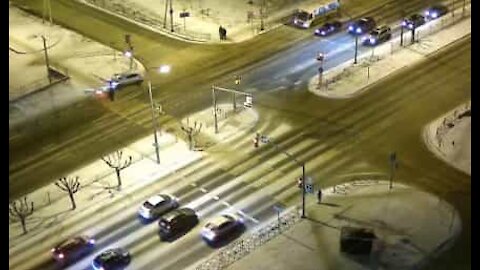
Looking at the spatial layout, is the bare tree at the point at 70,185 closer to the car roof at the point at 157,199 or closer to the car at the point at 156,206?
the car at the point at 156,206

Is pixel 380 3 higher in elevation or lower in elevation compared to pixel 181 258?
higher

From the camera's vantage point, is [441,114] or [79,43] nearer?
[441,114]

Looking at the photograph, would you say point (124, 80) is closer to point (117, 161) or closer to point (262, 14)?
point (117, 161)

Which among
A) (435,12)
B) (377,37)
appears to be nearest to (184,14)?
(377,37)

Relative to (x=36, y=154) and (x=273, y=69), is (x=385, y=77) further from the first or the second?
(x=36, y=154)

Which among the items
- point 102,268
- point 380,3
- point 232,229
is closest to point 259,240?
point 232,229

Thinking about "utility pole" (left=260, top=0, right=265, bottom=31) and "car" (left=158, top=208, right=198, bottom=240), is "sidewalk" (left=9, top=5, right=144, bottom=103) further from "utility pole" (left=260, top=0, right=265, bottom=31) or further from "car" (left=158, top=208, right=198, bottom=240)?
"car" (left=158, top=208, right=198, bottom=240)
